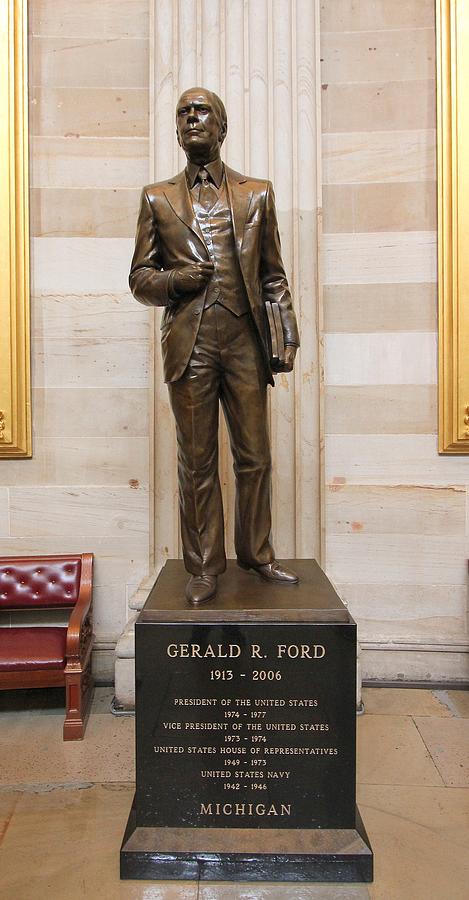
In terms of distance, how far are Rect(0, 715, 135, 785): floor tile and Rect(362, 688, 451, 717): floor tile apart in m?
1.50

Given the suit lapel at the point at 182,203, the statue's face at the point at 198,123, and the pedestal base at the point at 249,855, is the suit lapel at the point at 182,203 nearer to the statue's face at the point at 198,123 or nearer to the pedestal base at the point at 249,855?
the statue's face at the point at 198,123

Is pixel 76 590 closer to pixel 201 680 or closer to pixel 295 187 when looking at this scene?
pixel 201 680

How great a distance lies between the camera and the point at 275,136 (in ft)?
14.7

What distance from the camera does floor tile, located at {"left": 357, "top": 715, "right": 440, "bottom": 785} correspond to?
3238 mm

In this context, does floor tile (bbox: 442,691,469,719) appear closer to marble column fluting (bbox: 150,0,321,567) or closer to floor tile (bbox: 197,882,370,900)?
marble column fluting (bbox: 150,0,321,567)

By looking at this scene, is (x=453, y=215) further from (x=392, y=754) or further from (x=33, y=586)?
(x=33, y=586)

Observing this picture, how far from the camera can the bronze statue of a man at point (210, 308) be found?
2762 millimetres

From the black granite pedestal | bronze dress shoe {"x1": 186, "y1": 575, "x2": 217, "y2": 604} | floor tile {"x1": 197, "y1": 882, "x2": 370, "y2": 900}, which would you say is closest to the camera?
floor tile {"x1": 197, "y1": 882, "x2": 370, "y2": 900}

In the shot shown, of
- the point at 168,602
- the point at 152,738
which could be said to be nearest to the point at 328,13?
the point at 168,602

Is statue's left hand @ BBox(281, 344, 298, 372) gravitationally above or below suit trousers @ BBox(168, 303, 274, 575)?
above

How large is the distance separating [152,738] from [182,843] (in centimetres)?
40

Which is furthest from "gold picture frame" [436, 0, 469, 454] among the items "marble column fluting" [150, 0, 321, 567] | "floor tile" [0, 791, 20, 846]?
"floor tile" [0, 791, 20, 846]

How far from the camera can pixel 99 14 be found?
15.2ft

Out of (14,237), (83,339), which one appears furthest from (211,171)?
(14,237)
